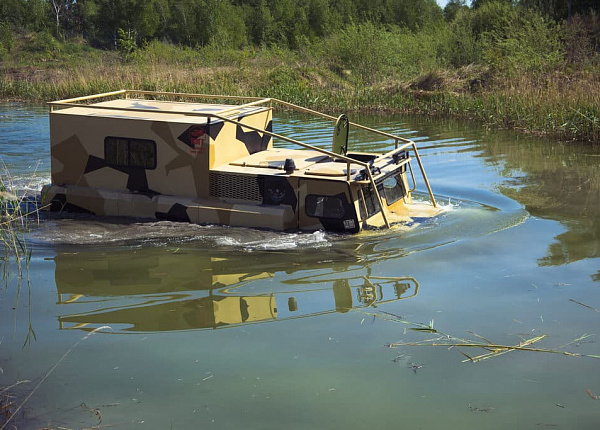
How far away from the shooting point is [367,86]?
3322 cm

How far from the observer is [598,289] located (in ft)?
32.7

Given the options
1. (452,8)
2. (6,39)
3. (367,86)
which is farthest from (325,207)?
(452,8)

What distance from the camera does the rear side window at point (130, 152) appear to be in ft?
41.5

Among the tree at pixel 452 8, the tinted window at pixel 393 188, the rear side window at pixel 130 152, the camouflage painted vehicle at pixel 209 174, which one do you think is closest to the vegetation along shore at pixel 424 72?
the tinted window at pixel 393 188

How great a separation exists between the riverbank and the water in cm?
867

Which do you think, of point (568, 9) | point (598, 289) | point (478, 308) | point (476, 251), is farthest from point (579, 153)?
point (568, 9)

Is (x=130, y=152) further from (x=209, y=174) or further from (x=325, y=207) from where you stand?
(x=325, y=207)

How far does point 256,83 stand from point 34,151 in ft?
49.8

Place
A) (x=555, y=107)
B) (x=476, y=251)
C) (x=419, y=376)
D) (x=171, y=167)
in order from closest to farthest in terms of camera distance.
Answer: (x=419, y=376)
(x=476, y=251)
(x=171, y=167)
(x=555, y=107)

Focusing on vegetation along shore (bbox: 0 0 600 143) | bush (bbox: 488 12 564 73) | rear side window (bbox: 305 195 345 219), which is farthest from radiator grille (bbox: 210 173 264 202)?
bush (bbox: 488 12 564 73)

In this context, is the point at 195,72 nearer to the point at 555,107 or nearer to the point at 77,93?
the point at 77,93

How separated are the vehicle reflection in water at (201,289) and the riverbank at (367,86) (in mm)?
13216

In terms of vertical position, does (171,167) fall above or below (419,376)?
above

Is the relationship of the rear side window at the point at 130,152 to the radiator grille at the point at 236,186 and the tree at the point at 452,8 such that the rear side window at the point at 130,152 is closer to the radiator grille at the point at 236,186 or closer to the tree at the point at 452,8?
the radiator grille at the point at 236,186
